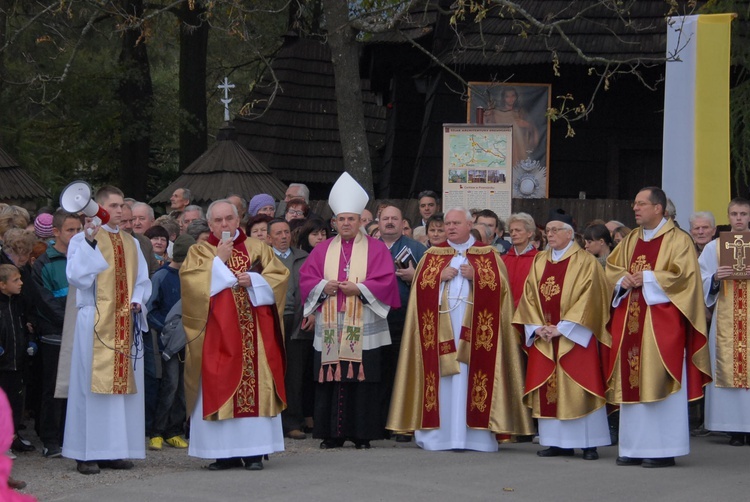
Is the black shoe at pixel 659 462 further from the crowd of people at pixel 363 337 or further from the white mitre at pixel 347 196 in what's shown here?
the white mitre at pixel 347 196

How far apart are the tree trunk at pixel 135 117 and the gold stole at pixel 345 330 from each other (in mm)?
15438

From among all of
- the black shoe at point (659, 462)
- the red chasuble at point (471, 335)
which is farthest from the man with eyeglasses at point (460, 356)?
the black shoe at point (659, 462)

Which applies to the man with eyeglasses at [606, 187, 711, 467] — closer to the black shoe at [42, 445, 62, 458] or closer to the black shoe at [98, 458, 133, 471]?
the black shoe at [98, 458, 133, 471]

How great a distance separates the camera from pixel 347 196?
35.1 ft

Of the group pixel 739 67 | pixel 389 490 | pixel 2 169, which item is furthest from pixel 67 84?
pixel 389 490

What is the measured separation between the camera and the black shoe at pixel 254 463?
9.31 meters

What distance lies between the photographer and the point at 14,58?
2458 centimetres

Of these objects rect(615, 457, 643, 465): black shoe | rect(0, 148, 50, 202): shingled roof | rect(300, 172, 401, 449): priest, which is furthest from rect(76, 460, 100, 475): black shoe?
rect(0, 148, 50, 202): shingled roof

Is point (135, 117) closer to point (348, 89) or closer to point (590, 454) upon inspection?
point (348, 89)

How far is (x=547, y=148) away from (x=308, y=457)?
10.3 metres

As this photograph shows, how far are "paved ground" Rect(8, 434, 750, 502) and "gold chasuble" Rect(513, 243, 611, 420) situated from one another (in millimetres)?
457

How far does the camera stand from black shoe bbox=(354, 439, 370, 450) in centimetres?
1048

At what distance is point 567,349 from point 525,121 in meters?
9.39

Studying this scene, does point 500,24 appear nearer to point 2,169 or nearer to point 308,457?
point 2,169
